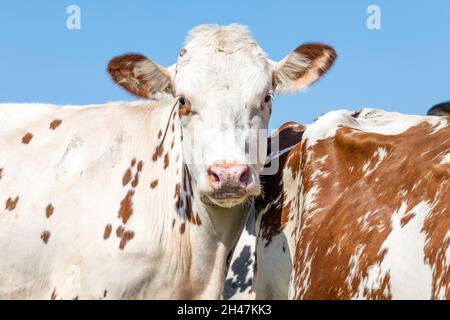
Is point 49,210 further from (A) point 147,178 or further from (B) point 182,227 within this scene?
(B) point 182,227

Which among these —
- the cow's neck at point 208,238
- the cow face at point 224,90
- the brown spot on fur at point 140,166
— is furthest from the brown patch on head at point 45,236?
the cow face at point 224,90

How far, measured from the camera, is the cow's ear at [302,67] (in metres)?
6.59

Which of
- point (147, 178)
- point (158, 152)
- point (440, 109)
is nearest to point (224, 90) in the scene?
point (158, 152)

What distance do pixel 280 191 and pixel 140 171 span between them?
128cm

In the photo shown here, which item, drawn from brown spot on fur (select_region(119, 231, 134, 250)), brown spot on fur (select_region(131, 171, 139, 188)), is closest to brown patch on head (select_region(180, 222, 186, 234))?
brown spot on fur (select_region(119, 231, 134, 250))

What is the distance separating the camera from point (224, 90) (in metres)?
5.91

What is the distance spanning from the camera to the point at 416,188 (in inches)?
186

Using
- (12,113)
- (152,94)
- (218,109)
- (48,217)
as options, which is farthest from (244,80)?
(12,113)

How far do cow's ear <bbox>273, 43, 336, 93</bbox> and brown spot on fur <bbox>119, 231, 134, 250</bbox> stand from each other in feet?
5.95

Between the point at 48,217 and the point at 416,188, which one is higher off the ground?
the point at 416,188

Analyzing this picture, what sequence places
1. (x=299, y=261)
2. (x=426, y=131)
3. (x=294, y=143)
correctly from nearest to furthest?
(x=426, y=131) < (x=299, y=261) < (x=294, y=143)

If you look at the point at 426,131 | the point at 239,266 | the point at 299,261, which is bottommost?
the point at 239,266
